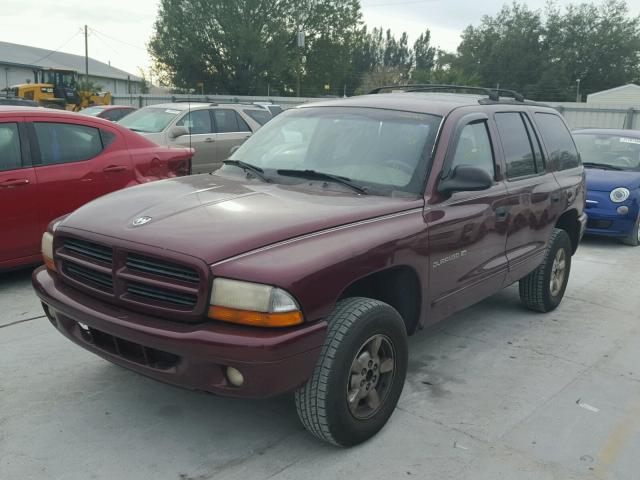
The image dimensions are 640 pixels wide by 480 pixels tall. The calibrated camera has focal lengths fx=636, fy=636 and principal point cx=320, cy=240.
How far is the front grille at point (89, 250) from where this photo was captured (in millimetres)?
3105

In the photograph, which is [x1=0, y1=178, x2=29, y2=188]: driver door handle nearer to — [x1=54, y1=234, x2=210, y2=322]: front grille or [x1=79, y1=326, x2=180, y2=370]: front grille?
[x1=54, y1=234, x2=210, y2=322]: front grille

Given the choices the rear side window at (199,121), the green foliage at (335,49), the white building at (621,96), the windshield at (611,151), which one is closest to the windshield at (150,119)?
the rear side window at (199,121)

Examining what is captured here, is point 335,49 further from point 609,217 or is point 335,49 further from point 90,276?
point 90,276

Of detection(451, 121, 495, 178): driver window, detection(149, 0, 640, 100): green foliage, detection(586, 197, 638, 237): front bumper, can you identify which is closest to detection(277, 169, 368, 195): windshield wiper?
detection(451, 121, 495, 178): driver window

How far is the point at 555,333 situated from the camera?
5172mm

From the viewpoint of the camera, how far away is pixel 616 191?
862 cm

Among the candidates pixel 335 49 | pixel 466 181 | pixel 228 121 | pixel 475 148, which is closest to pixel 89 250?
pixel 466 181

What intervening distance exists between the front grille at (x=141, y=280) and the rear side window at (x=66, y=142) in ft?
9.26

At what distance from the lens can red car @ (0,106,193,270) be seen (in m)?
5.42

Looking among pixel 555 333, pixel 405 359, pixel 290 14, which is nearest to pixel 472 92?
pixel 555 333

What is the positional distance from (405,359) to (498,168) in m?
1.71

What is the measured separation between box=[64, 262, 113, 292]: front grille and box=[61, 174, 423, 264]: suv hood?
0.67ft

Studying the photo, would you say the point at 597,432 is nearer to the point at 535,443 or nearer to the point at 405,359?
the point at 535,443

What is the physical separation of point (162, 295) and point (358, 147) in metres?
1.69
